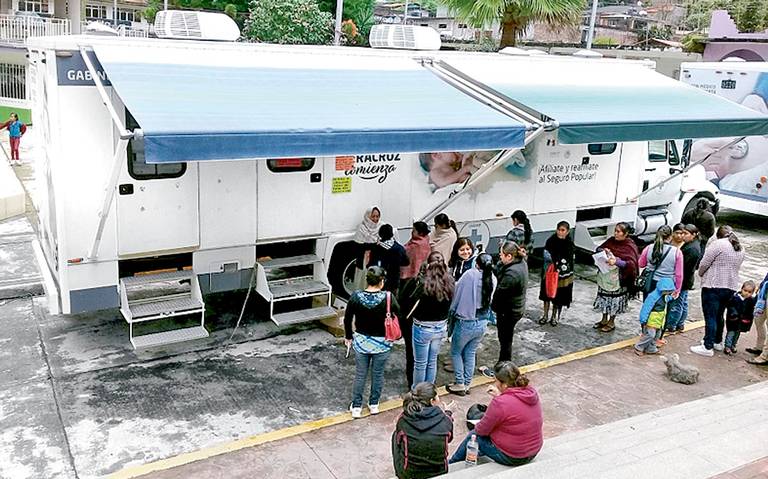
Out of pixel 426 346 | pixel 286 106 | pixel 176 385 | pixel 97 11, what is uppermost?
Answer: pixel 97 11

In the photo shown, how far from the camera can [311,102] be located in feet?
24.1

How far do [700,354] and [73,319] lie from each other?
7.44 metres

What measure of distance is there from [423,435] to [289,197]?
4.11 meters

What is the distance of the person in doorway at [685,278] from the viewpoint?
876 cm

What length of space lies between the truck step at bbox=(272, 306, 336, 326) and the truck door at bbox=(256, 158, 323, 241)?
887mm

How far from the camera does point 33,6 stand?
30.3 metres

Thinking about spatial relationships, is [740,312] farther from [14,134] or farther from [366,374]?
[14,134]

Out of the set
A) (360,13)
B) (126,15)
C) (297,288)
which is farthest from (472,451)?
(126,15)

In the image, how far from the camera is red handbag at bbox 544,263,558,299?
9094 millimetres

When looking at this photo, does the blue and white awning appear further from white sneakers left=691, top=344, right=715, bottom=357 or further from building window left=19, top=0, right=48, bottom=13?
building window left=19, top=0, right=48, bottom=13

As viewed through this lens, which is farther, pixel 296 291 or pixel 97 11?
pixel 97 11

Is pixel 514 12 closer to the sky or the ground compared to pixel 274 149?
closer to the sky

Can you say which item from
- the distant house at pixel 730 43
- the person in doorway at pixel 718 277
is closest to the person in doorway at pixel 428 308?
the person in doorway at pixel 718 277

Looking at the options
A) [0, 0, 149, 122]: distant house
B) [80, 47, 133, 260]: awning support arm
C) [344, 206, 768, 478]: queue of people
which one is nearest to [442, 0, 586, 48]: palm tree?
[344, 206, 768, 478]: queue of people
